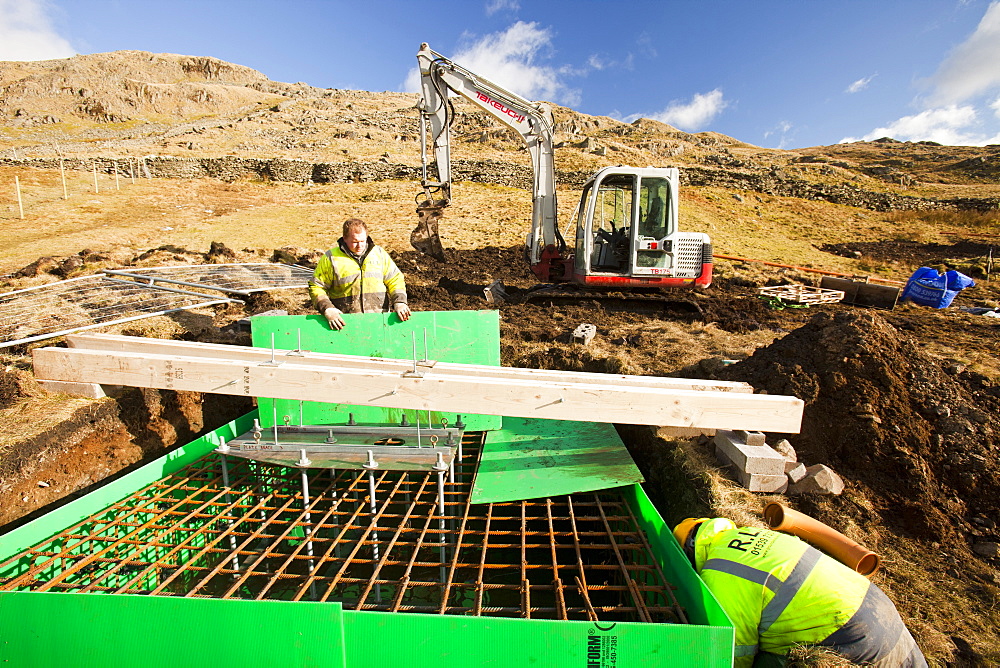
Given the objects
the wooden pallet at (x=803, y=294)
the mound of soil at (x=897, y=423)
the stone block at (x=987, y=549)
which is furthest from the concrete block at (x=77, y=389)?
the wooden pallet at (x=803, y=294)

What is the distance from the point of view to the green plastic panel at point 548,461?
3.98 metres

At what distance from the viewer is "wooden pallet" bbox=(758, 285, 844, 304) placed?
1092cm

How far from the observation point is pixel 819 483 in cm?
386

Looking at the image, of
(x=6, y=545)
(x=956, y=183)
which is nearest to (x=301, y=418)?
(x=6, y=545)

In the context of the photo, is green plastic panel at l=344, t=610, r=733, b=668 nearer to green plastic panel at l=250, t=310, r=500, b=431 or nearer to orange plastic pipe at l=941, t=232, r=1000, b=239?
green plastic panel at l=250, t=310, r=500, b=431

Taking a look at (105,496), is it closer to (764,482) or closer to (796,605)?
(796,605)

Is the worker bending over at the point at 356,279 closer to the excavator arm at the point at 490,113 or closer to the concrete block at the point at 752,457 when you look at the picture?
the concrete block at the point at 752,457

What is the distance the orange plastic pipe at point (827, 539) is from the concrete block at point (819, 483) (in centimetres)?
78

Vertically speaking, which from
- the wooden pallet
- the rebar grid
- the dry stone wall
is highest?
the dry stone wall

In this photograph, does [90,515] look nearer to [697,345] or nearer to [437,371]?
[437,371]

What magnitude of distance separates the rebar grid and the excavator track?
5104 millimetres

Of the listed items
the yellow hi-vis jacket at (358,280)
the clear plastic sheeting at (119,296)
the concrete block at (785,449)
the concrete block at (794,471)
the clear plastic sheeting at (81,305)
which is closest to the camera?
the concrete block at (794,471)

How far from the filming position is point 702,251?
914 cm

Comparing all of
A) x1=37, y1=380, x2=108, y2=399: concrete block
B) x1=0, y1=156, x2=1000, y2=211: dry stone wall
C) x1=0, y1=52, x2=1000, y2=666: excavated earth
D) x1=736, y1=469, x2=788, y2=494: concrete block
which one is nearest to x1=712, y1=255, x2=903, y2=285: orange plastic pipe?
x1=0, y1=52, x2=1000, y2=666: excavated earth
